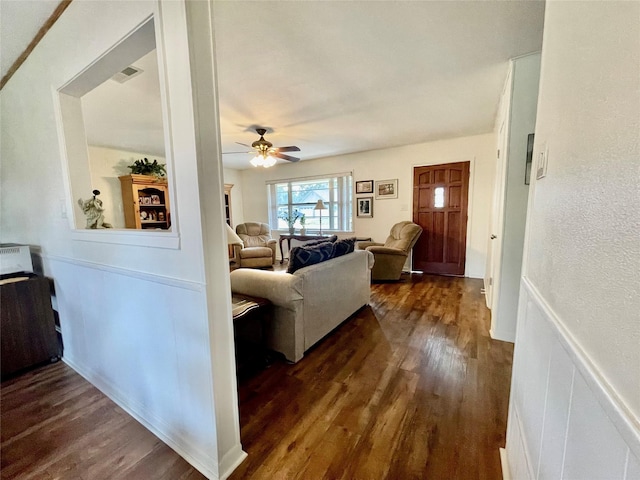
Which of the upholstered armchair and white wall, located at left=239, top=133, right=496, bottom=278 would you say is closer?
white wall, located at left=239, top=133, right=496, bottom=278

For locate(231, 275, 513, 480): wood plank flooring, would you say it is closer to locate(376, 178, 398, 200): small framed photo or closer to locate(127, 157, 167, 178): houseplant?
locate(376, 178, 398, 200): small framed photo

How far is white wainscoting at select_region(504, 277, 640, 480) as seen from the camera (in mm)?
424

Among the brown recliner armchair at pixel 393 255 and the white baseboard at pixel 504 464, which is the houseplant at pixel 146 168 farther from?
the white baseboard at pixel 504 464

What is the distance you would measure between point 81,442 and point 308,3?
270 cm

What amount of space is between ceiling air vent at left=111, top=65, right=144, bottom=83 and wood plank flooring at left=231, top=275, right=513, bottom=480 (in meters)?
2.53

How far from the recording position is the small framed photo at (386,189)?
4.94 metres

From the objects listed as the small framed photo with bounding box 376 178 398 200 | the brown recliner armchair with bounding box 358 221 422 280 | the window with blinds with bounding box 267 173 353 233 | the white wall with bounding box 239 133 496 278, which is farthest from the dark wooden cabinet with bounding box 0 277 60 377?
the small framed photo with bounding box 376 178 398 200

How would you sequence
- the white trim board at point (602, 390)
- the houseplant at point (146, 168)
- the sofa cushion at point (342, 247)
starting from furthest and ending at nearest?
the houseplant at point (146, 168)
the sofa cushion at point (342, 247)
the white trim board at point (602, 390)

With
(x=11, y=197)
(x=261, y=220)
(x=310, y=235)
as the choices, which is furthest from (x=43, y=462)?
(x=261, y=220)

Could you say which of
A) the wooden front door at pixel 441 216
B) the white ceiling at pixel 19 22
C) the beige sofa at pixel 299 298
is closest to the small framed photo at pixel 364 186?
the wooden front door at pixel 441 216

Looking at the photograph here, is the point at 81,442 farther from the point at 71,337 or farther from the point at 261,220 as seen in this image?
the point at 261,220

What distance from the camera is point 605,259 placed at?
1.62 ft

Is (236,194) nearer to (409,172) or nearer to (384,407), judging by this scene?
(409,172)

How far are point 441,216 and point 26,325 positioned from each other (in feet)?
17.0
